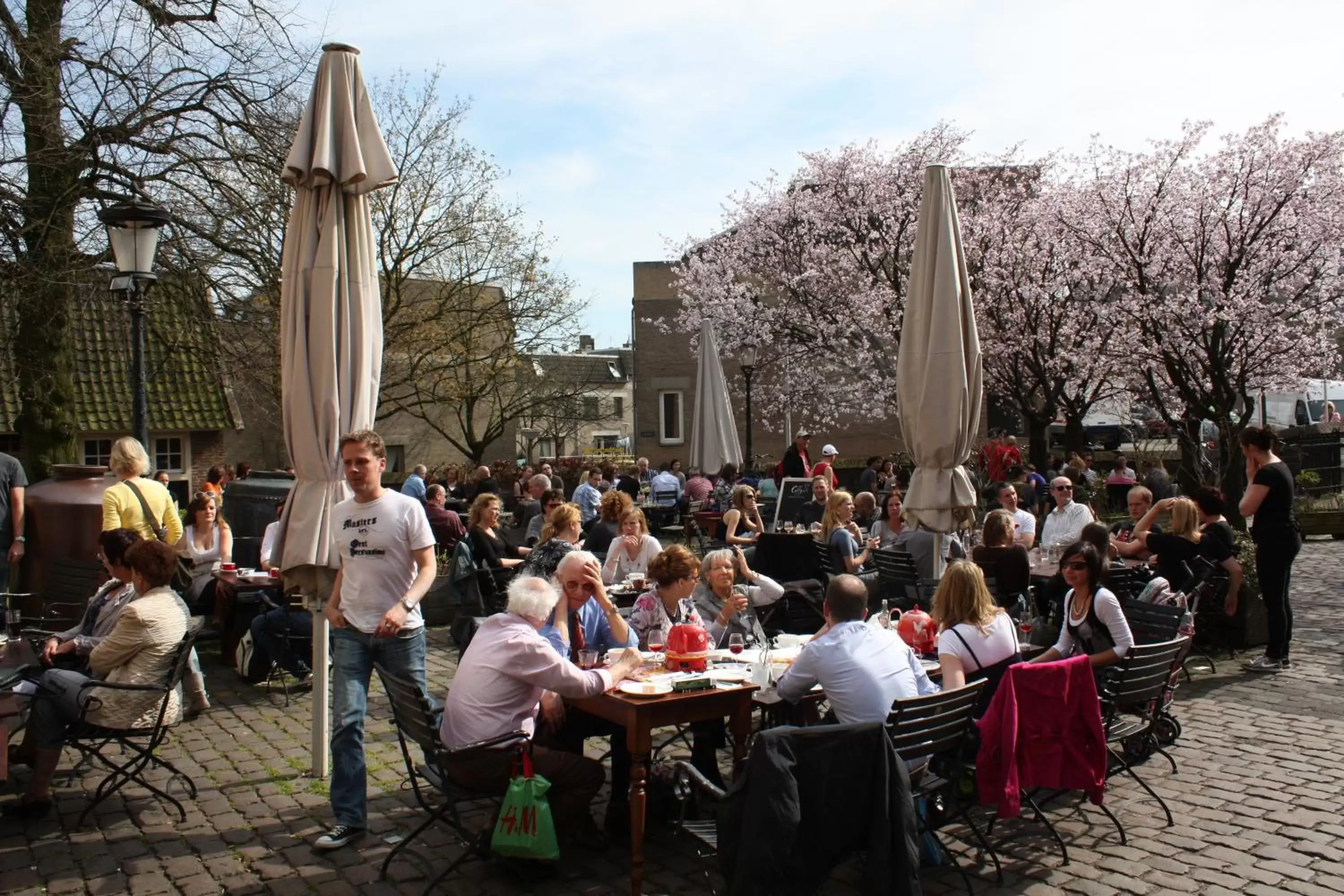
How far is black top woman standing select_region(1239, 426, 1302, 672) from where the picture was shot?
8664 millimetres

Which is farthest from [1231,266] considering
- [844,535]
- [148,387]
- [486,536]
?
[148,387]

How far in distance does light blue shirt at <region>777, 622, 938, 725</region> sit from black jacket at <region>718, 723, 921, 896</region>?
743 mm

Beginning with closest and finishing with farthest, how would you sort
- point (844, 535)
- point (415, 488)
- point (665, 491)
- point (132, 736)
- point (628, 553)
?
point (132, 736) < point (628, 553) < point (844, 535) < point (415, 488) < point (665, 491)

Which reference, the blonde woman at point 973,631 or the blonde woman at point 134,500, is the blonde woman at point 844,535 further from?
the blonde woman at point 134,500

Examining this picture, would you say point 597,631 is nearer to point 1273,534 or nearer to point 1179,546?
point 1179,546

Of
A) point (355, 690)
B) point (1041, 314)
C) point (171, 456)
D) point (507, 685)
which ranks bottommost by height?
point (355, 690)

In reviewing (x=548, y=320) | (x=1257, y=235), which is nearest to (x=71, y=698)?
(x=1257, y=235)

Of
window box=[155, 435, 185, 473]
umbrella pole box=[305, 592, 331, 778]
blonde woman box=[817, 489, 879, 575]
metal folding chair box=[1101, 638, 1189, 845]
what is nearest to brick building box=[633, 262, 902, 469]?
window box=[155, 435, 185, 473]

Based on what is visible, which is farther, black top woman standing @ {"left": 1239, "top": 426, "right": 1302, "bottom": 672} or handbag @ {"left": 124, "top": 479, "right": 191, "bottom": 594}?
black top woman standing @ {"left": 1239, "top": 426, "right": 1302, "bottom": 672}

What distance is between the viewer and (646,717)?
15.8ft

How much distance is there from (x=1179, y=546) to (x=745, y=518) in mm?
5329

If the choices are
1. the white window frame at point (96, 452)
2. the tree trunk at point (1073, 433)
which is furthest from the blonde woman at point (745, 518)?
the white window frame at point (96, 452)

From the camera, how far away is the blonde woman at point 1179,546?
27.8 feet

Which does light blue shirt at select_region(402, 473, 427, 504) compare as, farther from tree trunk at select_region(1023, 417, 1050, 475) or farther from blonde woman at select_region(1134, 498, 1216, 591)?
tree trunk at select_region(1023, 417, 1050, 475)
